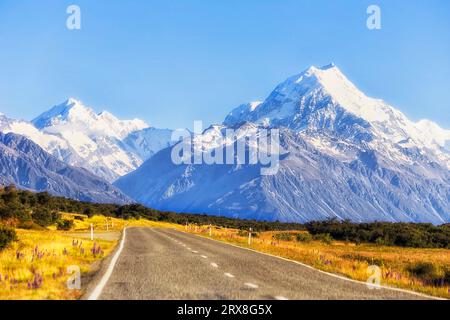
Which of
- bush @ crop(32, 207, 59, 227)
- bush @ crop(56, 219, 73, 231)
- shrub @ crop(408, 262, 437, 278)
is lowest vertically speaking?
shrub @ crop(408, 262, 437, 278)

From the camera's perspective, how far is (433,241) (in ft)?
211

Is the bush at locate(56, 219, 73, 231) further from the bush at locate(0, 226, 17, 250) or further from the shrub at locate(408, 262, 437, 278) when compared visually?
the shrub at locate(408, 262, 437, 278)

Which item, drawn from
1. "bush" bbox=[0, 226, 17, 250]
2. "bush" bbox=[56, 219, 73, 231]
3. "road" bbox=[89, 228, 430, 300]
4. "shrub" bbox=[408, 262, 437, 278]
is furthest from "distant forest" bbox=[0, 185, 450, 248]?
"shrub" bbox=[408, 262, 437, 278]

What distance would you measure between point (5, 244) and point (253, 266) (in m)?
9.85

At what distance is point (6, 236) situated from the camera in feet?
76.9

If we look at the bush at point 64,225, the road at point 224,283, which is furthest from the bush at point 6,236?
the bush at point 64,225

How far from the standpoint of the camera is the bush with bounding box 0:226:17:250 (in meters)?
23.0

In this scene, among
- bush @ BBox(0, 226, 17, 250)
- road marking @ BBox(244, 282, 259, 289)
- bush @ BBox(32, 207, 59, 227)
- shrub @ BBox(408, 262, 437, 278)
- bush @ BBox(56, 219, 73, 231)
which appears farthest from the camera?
bush @ BBox(56, 219, 73, 231)

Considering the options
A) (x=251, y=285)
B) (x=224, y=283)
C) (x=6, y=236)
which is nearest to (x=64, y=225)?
(x=6, y=236)

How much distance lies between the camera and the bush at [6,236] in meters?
23.0

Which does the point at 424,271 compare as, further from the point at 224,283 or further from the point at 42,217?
the point at 42,217

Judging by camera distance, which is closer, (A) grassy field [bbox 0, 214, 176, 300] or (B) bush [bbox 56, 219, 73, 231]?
(A) grassy field [bbox 0, 214, 176, 300]
